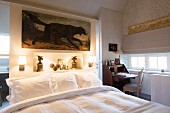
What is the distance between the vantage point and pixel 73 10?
143 inches

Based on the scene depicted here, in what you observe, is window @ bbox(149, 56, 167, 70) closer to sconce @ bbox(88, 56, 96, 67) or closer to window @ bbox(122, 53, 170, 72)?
window @ bbox(122, 53, 170, 72)

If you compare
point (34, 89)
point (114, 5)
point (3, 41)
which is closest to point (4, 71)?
point (3, 41)

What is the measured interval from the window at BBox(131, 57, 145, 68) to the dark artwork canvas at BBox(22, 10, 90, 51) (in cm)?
186

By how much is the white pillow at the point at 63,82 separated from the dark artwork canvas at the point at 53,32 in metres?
0.85

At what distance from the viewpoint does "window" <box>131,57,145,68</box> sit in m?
4.41

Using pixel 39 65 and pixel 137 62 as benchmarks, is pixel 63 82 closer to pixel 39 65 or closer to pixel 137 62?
pixel 39 65

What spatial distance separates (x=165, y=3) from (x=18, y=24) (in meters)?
3.61

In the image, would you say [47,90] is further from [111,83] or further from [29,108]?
[111,83]

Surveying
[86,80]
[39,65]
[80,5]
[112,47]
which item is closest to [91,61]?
[86,80]

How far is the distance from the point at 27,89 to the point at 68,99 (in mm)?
691

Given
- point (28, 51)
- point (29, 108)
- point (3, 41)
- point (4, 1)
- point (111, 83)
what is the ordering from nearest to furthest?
point (29, 108), point (4, 1), point (28, 51), point (3, 41), point (111, 83)

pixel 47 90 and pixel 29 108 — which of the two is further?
pixel 47 90

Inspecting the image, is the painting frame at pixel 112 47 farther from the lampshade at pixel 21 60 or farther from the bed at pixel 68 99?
the lampshade at pixel 21 60

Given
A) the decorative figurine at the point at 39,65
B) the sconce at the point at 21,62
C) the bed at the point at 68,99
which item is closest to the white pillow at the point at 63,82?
the bed at the point at 68,99
